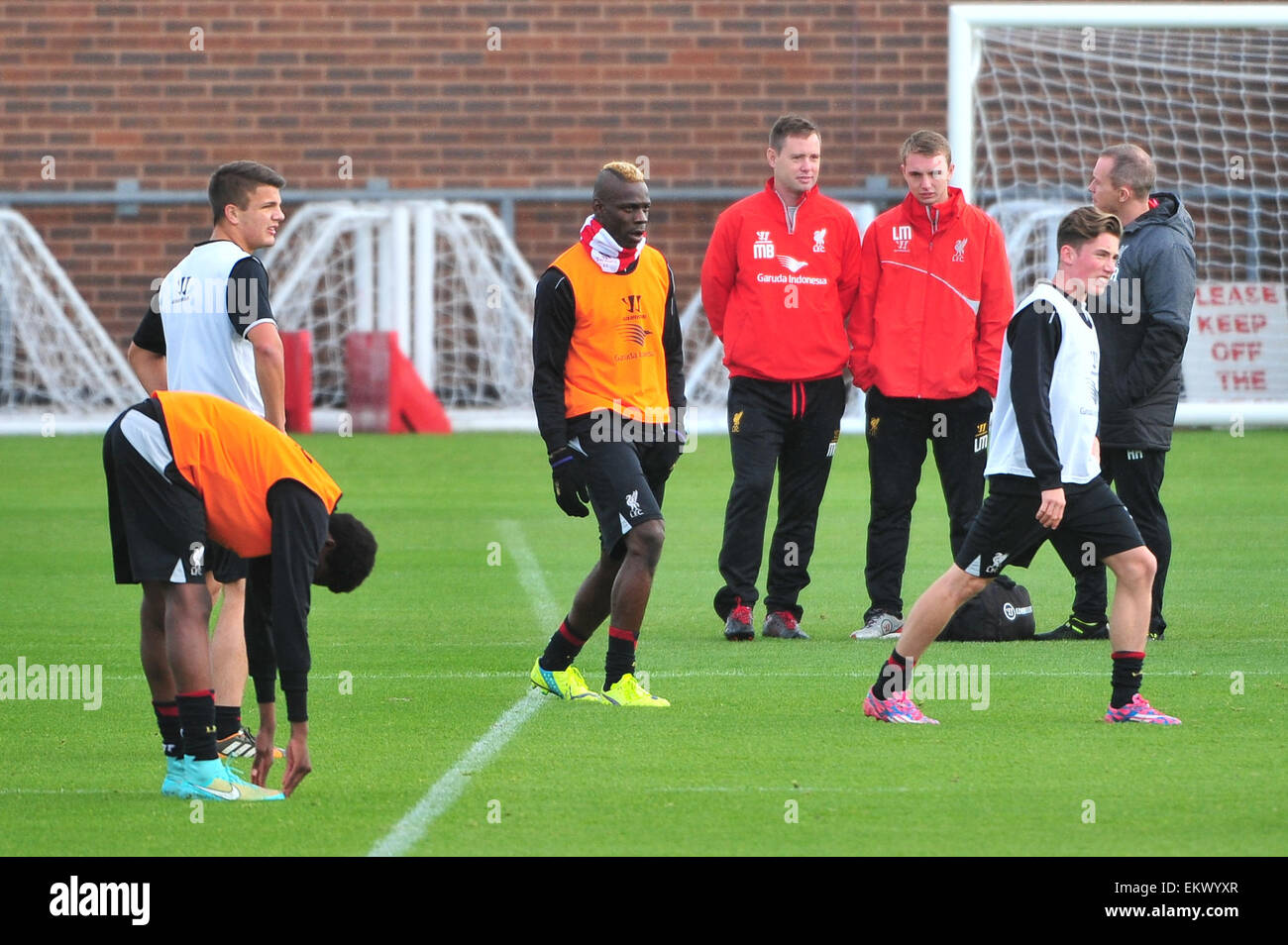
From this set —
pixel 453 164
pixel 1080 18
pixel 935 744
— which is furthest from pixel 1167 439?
pixel 453 164

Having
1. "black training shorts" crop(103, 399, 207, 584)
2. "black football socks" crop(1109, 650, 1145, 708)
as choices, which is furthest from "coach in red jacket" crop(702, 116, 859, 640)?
"black training shorts" crop(103, 399, 207, 584)

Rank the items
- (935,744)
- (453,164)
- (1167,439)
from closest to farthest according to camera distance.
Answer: (935,744) < (1167,439) < (453,164)

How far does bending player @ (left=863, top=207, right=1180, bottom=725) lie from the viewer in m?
6.78

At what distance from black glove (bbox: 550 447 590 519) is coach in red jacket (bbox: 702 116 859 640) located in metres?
1.74

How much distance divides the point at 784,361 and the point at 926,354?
674 millimetres

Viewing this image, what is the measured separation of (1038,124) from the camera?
66.1 feet

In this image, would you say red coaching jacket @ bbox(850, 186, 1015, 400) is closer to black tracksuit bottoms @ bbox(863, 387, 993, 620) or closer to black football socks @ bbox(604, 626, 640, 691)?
black tracksuit bottoms @ bbox(863, 387, 993, 620)

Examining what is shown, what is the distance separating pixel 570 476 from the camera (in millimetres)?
7398

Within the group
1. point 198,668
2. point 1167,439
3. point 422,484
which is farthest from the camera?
point 422,484

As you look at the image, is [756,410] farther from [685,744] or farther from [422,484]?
[422,484]

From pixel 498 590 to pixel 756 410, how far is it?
221 centimetres

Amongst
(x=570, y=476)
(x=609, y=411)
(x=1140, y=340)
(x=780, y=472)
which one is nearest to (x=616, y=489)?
(x=570, y=476)

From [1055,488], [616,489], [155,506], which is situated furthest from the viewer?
[616,489]

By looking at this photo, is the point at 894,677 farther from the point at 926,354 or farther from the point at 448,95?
the point at 448,95
